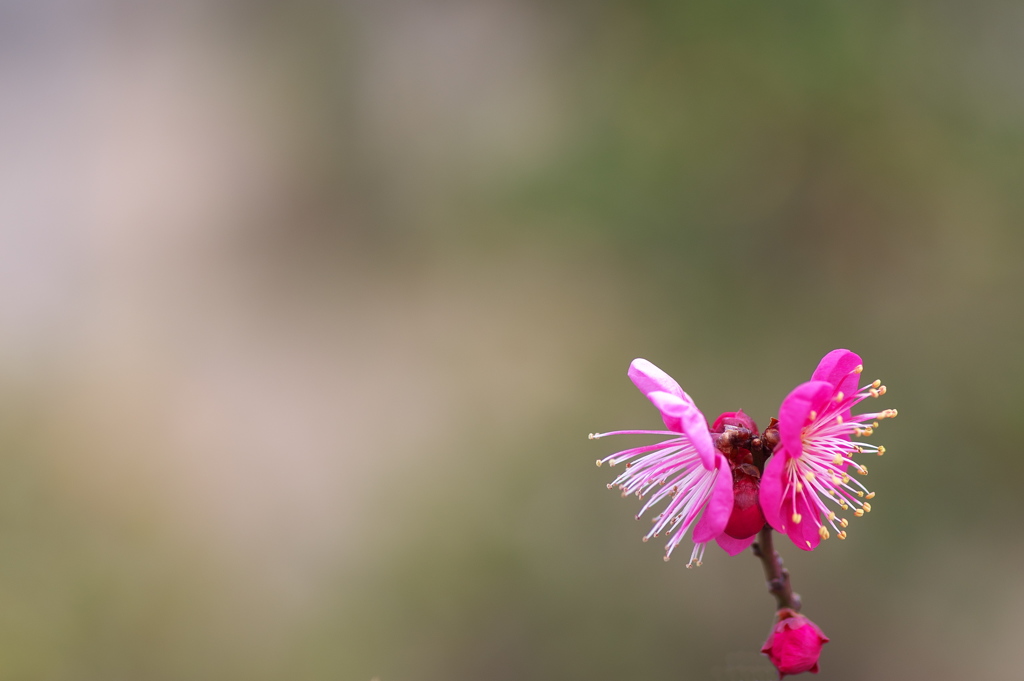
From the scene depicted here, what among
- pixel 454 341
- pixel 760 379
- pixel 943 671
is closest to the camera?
pixel 943 671

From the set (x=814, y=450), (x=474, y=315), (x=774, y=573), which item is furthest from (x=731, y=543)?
(x=474, y=315)

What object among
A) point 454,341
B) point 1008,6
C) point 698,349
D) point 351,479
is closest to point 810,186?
point 698,349

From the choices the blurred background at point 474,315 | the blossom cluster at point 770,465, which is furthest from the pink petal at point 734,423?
the blurred background at point 474,315

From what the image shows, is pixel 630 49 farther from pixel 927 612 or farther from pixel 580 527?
pixel 927 612

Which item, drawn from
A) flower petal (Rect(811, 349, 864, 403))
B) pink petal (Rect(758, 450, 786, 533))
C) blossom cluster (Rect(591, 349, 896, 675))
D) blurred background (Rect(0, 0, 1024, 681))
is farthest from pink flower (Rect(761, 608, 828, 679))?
blurred background (Rect(0, 0, 1024, 681))

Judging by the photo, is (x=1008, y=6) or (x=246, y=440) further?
(x=246, y=440)

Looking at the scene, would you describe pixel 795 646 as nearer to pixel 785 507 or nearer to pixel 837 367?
pixel 785 507
